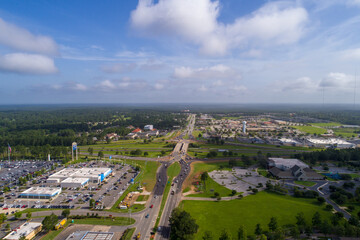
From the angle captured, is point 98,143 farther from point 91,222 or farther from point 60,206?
point 91,222

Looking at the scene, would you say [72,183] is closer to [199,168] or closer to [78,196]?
[78,196]

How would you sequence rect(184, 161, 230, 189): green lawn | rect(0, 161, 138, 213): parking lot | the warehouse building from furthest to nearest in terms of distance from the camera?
1. rect(184, 161, 230, 189): green lawn
2. the warehouse building
3. rect(0, 161, 138, 213): parking lot

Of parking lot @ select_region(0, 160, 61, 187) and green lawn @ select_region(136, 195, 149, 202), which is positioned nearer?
green lawn @ select_region(136, 195, 149, 202)

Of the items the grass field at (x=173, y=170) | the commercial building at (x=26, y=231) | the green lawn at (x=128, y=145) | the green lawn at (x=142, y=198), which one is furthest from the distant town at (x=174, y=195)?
the green lawn at (x=128, y=145)

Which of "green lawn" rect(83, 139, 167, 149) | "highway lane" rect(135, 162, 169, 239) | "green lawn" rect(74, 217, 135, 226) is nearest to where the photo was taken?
"highway lane" rect(135, 162, 169, 239)

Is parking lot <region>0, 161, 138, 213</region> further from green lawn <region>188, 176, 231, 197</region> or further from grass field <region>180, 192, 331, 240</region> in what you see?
green lawn <region>188, 176, 231, 197</region>

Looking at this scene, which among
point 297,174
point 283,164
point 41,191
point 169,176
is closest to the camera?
point 41,191

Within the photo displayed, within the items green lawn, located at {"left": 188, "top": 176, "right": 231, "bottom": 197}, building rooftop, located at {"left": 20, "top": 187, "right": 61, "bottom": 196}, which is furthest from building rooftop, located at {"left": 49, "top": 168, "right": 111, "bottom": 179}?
green lawn, located at {"left": 188, "top": 176, "right": 231, "bottom": 197}

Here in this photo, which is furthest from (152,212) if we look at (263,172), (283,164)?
(283,164)
